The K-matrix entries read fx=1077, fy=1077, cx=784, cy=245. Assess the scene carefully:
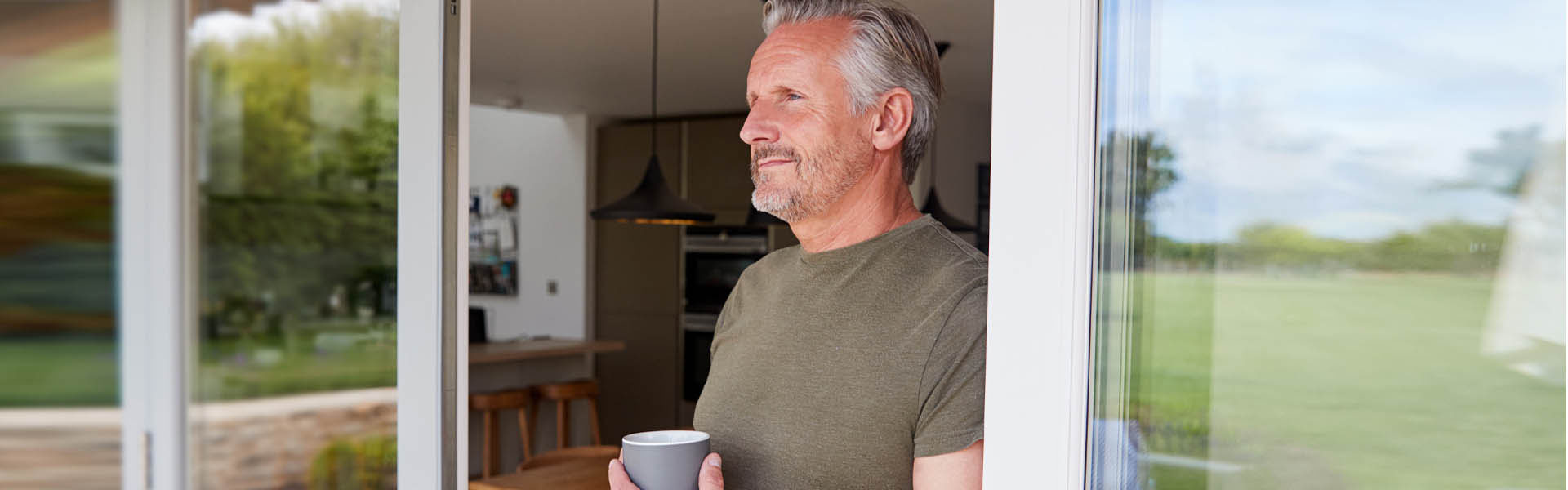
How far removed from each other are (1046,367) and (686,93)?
5077 millimetres

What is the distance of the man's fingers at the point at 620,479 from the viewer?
3.51 feet

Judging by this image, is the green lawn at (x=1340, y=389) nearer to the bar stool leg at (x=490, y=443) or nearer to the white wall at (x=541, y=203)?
the bar stool leg at (x=490, y=443)

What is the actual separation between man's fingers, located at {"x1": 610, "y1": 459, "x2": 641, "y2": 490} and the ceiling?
8.95 feet

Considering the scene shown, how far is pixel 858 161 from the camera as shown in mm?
1097

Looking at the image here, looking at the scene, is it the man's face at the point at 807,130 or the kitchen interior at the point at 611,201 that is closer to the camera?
the man's face at the point at 807,130

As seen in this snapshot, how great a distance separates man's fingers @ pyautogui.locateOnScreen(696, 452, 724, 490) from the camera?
1.06 m

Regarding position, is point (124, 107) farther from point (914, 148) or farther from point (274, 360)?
point (914, 148)

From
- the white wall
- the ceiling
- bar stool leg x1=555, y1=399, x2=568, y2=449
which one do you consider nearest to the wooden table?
the ceiling

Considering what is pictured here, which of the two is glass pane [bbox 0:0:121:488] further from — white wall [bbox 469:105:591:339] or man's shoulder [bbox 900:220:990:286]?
white wall [bbox 469:105:591:339]

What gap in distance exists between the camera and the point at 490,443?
Answer: 5309 mm

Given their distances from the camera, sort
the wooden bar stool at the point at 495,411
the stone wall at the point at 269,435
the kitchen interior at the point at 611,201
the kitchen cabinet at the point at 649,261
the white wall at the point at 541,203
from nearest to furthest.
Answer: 1. the stone wall at the point at 269,435
2. the kitchen interior at the point at 611,201
3. the wooden bar stool at the point at 495,411
4. the kitchen cabinet at the point at 649,261
5. the white wall at the point at 541,203

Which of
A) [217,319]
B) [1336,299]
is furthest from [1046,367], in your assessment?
[217,319]

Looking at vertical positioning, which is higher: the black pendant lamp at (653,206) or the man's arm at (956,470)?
the black pendant lamp at (653,206)

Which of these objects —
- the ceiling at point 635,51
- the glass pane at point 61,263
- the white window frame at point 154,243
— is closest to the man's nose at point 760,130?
the white window frame at point 154,243
